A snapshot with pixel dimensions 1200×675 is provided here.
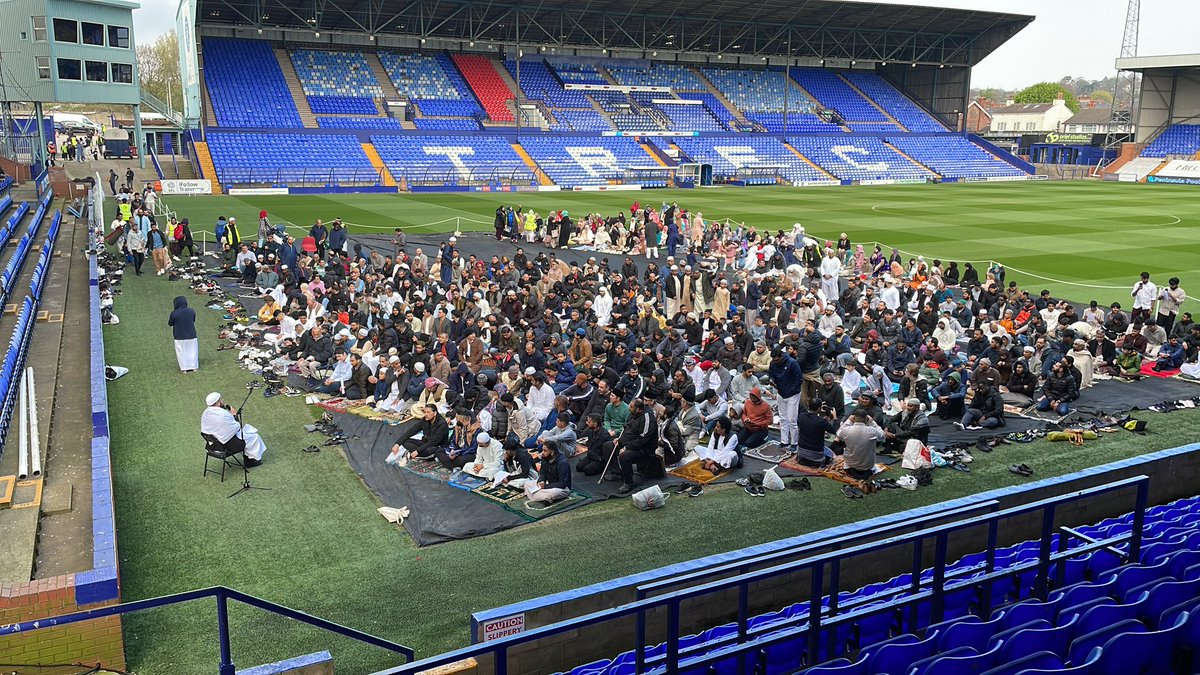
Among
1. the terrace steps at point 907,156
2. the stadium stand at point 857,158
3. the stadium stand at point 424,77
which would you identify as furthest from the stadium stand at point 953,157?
the stadium stand at point 424,77

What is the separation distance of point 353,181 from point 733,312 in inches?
1502

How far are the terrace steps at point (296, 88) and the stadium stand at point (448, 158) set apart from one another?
460 centimetres

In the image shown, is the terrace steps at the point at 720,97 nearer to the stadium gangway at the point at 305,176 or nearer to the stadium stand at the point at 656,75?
the stadium stand at the point at 656,75

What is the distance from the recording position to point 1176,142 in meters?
74.5

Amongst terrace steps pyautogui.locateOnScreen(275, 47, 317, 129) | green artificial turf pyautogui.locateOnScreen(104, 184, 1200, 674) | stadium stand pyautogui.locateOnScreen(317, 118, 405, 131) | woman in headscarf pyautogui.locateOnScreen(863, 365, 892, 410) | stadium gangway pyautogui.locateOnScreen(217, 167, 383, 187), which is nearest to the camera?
green artificial turf pyautogui.locateOnScreen(104, 184, 1200, 674)

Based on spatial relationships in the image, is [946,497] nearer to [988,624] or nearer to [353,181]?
[988,624]

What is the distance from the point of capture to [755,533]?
10461mm

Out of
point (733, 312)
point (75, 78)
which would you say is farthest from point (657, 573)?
point (75, 78)

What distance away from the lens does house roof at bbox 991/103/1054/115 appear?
12875cm

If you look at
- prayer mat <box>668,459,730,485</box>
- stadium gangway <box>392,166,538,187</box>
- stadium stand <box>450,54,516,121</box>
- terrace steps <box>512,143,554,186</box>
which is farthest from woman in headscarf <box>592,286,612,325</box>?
stadium stand <box>450,54,516,121</box>

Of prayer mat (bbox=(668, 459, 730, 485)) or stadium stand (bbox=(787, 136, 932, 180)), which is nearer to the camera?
prayer mat (bbox=(668, 459, 730, 485))

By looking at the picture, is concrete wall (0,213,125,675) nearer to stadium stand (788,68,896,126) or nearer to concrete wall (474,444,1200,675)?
concrete wall (474,444,1200,675)

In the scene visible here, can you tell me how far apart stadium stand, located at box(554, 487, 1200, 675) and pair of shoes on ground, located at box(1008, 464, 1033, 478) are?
13.3ft

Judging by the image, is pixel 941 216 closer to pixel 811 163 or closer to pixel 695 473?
pixel 811 163
